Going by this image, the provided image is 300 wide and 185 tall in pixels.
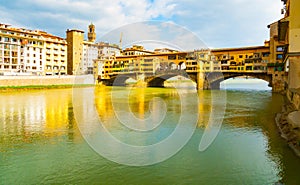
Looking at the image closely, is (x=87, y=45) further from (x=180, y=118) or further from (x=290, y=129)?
(x=290, y=129)

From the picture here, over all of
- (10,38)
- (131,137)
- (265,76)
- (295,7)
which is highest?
(10,38)

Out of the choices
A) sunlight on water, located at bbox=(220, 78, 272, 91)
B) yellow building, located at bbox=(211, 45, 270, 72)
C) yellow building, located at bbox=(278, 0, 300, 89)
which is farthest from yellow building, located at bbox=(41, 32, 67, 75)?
yellow building, located at bbox=(278, 0, 300, 89)

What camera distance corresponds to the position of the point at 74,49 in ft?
183

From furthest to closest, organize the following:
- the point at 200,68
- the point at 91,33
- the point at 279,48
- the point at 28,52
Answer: the point at 91,33, the point at 28,52, the point at 200,68, the point at 279,48

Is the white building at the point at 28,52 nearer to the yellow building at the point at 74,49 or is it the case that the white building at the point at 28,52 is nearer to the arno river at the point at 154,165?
the yellow building at the point at 74,49

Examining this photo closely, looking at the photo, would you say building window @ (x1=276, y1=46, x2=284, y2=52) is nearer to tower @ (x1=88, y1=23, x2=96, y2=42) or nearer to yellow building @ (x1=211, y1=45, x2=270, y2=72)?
yellow building @ (x1=211, y1=45, x2=270, y2=72)

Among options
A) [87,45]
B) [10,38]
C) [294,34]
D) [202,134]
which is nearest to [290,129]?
[202,134]

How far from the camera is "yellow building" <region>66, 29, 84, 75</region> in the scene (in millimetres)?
55719

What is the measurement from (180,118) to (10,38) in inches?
1420

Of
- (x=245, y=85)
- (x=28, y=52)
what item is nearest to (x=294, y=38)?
(x=28, y=52)

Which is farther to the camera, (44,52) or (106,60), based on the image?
(106,60)

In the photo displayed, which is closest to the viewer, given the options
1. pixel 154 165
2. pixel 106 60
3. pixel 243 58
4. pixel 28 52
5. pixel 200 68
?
pixel 154 165

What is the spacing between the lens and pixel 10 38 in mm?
40500

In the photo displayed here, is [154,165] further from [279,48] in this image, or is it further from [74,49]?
[74,49]
